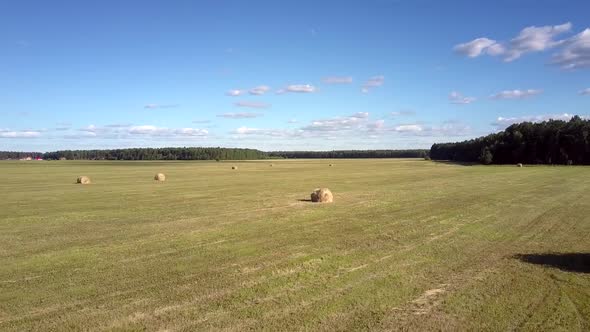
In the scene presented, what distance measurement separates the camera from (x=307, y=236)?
53.8 feet

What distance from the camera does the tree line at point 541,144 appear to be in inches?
3676

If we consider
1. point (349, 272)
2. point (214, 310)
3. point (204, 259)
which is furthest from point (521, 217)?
point (214, 310)

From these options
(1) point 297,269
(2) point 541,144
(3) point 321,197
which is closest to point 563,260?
(1) point 297,269

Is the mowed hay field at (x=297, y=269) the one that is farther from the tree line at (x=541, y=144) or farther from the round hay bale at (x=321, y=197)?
the tree line at (x=541, y=144)

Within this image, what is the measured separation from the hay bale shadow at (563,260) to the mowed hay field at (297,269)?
49mm

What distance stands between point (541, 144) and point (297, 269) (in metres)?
103

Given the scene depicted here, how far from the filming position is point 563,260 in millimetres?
12508

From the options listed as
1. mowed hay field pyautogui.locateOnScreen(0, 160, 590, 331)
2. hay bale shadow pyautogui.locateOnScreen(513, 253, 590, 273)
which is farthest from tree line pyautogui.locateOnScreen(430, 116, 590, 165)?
hay bale shadow pyautogui.locateOnScreen(513, 253, 590, 273)

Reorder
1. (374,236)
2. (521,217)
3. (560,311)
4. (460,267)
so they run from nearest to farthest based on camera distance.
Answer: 1. (560,311)
2. (460,267)
3. (374,236)
4. (521,217)

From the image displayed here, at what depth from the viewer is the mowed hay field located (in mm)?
8469

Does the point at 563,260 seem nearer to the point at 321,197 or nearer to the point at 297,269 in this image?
the point at 297,269

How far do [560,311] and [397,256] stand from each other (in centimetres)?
486

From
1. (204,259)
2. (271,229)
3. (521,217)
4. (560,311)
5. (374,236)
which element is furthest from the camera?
(521,217)

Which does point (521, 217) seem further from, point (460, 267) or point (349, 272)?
point (349, 272)
